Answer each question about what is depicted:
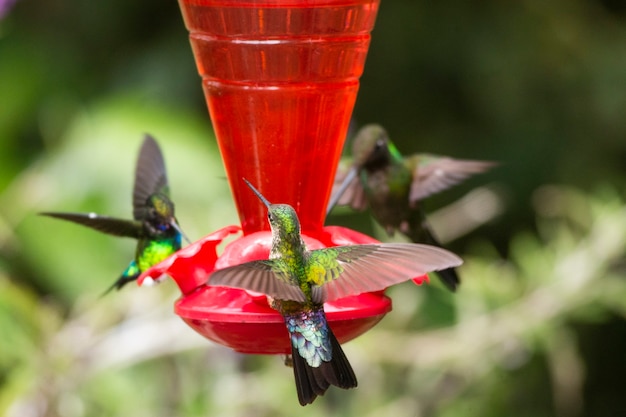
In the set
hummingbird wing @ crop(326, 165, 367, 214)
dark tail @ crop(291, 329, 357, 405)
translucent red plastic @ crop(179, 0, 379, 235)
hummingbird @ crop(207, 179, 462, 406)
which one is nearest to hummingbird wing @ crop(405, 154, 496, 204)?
hummingbird wing @ crop(326, 165, 367, 214)

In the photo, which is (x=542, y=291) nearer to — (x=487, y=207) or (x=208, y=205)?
(x=487, y=207)

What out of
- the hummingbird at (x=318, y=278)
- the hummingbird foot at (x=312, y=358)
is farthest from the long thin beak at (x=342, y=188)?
the hummingbird foot at (x=312, y=358)

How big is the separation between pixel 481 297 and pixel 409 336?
0.37 m

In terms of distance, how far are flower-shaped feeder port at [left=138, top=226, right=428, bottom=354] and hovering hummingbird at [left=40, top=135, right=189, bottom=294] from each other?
10.2 inches

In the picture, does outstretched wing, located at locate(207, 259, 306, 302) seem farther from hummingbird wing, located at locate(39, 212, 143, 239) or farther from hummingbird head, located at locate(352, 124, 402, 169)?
hummingbird head, located at locate(352, 124, 402, 169)

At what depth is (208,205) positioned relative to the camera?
4777 mm

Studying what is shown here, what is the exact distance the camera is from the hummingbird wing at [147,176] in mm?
2486

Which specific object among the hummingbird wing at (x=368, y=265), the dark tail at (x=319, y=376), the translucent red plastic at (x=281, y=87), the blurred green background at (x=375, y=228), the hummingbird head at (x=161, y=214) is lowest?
the blurred green background at (x=375, y=228)

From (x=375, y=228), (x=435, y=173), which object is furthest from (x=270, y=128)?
(x=375, y=228)

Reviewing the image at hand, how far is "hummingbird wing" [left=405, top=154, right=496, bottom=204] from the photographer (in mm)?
2766

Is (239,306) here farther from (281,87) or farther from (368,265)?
(281,87)

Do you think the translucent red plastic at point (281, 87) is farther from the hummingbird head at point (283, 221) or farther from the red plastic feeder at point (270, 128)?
the hummingbird head at point (283, 221)

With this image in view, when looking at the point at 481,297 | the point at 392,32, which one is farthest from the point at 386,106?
the point at 481,297

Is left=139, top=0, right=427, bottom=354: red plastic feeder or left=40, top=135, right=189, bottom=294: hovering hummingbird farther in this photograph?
left=40, top=135, right=189, bottom=294: hovering hummingbird
